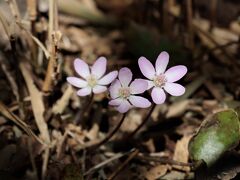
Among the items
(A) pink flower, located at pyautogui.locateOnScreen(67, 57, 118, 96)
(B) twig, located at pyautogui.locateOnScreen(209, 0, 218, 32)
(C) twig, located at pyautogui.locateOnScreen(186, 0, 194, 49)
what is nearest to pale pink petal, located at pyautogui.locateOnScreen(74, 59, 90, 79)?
(A) pink flower, located at pyautogui.locateOnScreen(67, 57, 118, 96)

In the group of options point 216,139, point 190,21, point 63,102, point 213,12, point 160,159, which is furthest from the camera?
point 213,12

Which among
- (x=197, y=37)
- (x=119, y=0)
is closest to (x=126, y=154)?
(x=197, y=37)

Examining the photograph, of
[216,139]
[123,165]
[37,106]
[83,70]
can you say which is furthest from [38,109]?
[216,139]

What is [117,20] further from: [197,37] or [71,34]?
[197,37]

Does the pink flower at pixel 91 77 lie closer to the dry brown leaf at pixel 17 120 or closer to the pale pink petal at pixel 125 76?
the pale pink petal at pixel 125 76

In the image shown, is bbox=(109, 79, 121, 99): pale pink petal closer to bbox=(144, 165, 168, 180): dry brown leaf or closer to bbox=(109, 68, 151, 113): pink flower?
bbox=(109, 68, 151, 113): pink flower

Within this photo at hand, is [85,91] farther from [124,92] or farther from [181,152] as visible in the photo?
[181,152]

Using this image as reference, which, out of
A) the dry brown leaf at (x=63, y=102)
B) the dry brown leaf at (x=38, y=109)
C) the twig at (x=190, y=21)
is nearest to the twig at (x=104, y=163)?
the dry brown leaf at (x=38, y=109)
